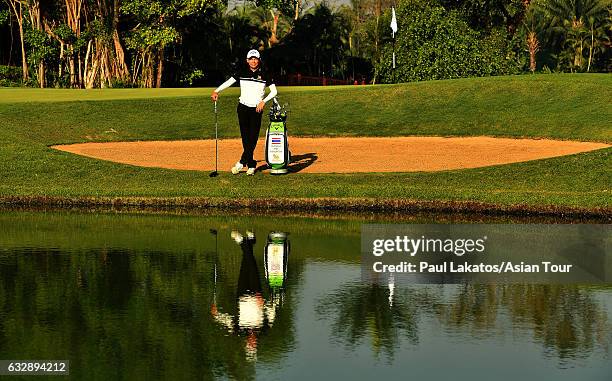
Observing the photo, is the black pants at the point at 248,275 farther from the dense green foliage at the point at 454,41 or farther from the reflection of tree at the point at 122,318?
the dense green foliage at the point at 454,41

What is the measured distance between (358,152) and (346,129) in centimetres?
556

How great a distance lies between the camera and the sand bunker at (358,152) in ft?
92.3

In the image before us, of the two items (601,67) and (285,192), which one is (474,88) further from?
(601,67)

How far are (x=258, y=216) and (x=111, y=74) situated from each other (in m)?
42.3

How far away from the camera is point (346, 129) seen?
3619 centimetres

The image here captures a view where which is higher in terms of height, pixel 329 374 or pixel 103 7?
pixel 103 7

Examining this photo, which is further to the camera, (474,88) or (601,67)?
(601,67)

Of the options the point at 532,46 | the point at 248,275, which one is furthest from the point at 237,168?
the point at 532,46

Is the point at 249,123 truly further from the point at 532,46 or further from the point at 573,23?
the point at 573,23

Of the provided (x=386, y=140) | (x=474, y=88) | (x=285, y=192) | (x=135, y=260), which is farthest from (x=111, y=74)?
(x=135, y=260)

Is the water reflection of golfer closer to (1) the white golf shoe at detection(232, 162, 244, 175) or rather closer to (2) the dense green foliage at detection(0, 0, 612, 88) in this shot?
(1) the white golf shoe at detection(232, 162, 244, 175)

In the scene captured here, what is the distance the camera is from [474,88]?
40.8 m

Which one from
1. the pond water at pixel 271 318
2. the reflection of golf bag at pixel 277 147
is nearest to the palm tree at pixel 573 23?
the reflection of golf bag at pixel 277 147

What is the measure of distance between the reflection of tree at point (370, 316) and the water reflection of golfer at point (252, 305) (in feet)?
1.82
